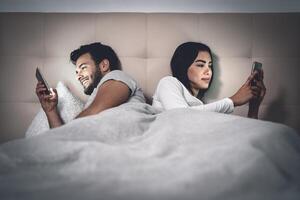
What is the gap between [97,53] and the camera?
179cm

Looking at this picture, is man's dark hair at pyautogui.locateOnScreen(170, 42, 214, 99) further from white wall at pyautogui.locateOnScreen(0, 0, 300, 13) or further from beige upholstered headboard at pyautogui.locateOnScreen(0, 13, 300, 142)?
white wall at pyautogui.locateOnScreen(0, 0, 300, 13)

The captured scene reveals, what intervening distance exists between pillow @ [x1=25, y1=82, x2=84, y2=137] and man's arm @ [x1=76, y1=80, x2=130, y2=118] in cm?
25

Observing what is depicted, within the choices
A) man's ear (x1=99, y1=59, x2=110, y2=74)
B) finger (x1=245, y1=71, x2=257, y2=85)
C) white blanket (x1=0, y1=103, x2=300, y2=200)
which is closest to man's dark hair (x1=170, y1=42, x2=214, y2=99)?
finger (x1=245, y1=71, x2=257, y2=85)

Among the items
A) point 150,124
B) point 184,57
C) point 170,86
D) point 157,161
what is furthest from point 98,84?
point 157,161

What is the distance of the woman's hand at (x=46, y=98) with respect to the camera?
5.47ft

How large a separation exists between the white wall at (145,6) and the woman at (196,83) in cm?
30

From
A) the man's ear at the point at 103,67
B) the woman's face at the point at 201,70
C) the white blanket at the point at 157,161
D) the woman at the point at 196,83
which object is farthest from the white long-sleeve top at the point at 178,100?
the white blanket at the point at 157,161

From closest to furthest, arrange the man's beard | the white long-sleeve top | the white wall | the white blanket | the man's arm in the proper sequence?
the white blanket, the man's arm, the white long-sleeve top, the man's beard, the white wall

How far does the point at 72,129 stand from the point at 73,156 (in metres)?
0.18

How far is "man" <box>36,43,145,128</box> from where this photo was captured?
142 centimetres

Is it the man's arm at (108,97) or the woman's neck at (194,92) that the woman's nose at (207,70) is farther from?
the man's arm at (108,97)

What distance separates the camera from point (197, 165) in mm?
732

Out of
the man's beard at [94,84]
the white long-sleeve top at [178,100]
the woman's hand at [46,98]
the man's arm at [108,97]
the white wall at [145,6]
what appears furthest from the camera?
the white wall at [145,6]

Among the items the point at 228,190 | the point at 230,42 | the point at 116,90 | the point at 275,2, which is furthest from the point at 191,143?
the point at 275,2
